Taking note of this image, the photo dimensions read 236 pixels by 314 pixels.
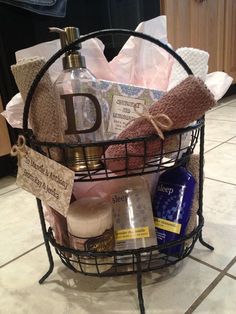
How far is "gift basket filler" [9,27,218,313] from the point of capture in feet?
1.18

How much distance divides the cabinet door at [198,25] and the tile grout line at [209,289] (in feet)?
3.70

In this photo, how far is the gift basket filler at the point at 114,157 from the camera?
1.18 feet

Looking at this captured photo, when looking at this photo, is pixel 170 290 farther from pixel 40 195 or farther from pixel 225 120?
pixel 225 120

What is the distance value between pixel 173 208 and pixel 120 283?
0.14 meters

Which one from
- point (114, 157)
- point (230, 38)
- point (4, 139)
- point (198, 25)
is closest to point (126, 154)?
point (114, 157)

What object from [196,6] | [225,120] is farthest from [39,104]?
[196,6]

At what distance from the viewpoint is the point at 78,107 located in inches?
16.2

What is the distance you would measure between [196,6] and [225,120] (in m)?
0.57

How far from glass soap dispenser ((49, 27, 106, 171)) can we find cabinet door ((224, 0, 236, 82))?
5.16 ft

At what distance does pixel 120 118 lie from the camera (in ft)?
1.45

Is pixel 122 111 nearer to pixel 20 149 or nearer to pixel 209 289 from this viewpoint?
pixel 20 149

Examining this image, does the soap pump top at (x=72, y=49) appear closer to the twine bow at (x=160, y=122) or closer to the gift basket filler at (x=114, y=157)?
the gift basket filler at (x=114, y=157)

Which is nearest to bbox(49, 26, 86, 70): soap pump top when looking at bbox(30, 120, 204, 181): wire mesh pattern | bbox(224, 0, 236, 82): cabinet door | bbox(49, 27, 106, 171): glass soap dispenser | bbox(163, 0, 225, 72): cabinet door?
bbox(49, 27, 106, 171): glass soap dispenser

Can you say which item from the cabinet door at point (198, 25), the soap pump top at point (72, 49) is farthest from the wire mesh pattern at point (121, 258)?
the cabinet door at point (198, 25)
